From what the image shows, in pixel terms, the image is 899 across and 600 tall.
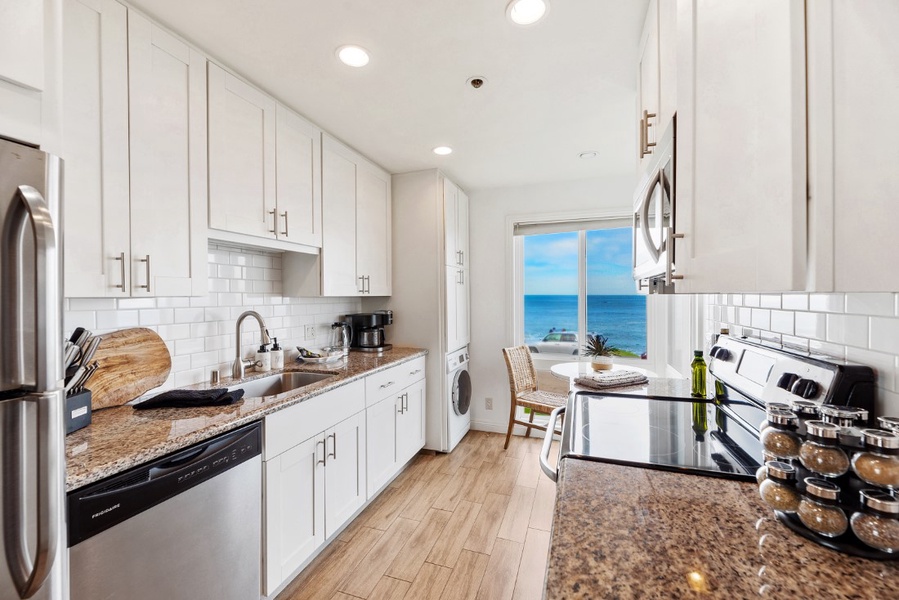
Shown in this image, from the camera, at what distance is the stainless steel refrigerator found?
2.36ft

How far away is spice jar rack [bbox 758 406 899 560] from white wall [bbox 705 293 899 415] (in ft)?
0.60

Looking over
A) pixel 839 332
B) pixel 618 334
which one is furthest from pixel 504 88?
pixel 618 334

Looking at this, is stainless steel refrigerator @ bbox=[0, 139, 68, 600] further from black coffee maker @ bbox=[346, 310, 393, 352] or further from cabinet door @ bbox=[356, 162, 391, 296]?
black coffee maker @ bbox=[346, 310, 393, 352]

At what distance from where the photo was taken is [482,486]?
9.05 ft

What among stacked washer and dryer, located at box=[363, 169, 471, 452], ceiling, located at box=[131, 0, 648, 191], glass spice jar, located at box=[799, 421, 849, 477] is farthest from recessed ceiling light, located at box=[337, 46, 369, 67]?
glass spice jar, located at box=[799, 421, 849, 477]

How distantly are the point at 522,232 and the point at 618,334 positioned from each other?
4.41ft

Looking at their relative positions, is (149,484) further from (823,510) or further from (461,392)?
(461,392)

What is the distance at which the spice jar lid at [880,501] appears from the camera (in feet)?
1.86

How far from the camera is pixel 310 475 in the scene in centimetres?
185

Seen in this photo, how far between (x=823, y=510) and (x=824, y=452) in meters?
0.09

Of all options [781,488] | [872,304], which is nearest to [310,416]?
[781,488]

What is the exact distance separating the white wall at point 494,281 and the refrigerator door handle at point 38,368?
3306 mm

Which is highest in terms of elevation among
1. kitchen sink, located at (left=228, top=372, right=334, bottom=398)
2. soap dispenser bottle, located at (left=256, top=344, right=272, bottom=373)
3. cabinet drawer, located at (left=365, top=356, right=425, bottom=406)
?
soap dispenser bottle, located at (left=256, top=344, right=272, bottom=373)

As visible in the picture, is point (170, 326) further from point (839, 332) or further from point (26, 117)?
point (839, 332)
